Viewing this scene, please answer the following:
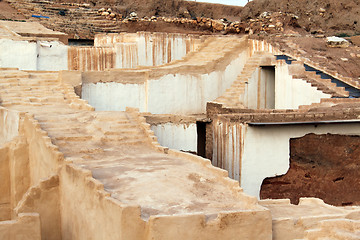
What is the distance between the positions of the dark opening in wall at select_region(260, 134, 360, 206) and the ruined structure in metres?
0.19

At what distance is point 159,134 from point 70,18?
1456cm

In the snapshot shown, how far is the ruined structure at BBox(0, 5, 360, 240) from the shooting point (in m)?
9.33

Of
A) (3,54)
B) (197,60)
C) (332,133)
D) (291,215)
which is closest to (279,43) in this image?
(197,60)

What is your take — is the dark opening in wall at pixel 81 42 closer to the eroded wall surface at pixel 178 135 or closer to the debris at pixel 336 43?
the debris at pixel 336 43

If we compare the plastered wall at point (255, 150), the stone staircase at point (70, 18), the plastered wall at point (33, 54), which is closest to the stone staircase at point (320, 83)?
the plastered wall at point (255, 150)

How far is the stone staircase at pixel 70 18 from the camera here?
25641 millimetres

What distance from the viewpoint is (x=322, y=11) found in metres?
33.4

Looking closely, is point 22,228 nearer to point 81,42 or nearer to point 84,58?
point 84,58

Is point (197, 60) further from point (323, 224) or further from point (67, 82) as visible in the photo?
point (323, 224)

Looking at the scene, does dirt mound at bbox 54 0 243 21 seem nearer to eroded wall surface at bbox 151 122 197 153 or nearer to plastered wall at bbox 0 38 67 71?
plastered wall at bbox 0 38 67 71

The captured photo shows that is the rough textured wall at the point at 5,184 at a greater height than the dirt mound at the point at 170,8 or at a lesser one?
lesser

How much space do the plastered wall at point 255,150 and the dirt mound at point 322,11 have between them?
64.5ft

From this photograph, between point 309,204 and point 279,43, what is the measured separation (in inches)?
380

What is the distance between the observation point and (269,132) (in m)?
13.7
